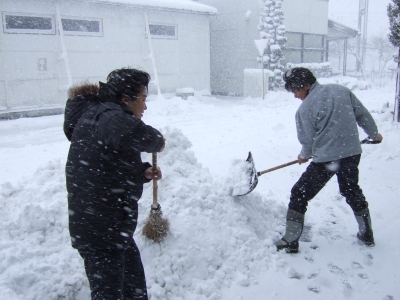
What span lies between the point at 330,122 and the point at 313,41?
19.8 meters

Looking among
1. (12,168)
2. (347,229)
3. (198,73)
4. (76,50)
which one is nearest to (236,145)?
(347,229)

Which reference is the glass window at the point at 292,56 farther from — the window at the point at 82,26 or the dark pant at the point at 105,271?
the dark pant at the point at 105,271

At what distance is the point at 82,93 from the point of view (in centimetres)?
236

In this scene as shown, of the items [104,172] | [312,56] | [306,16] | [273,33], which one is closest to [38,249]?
[104,172]

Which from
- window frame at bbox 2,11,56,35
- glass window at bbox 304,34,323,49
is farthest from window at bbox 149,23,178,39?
glass window at bbox 304,34,323,49

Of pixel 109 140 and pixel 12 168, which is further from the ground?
pixel 109 140

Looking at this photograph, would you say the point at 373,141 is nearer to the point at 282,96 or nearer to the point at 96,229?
the point at 96,229

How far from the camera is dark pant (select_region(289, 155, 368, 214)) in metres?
3.51

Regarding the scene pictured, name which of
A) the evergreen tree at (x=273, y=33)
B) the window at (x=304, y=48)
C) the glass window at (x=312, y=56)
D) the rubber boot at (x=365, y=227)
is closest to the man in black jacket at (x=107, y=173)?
the rubber boot at (x=365, y=227)

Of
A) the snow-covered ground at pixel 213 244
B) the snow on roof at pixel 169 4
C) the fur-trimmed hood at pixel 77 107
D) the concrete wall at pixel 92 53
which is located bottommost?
the snow-covered ground at pixel 213 244

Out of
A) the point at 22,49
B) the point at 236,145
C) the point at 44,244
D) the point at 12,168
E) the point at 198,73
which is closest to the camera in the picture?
the point at 44,244

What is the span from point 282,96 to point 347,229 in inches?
448

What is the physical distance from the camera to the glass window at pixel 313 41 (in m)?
21.1

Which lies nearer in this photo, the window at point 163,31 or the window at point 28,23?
the window at point 28,23
